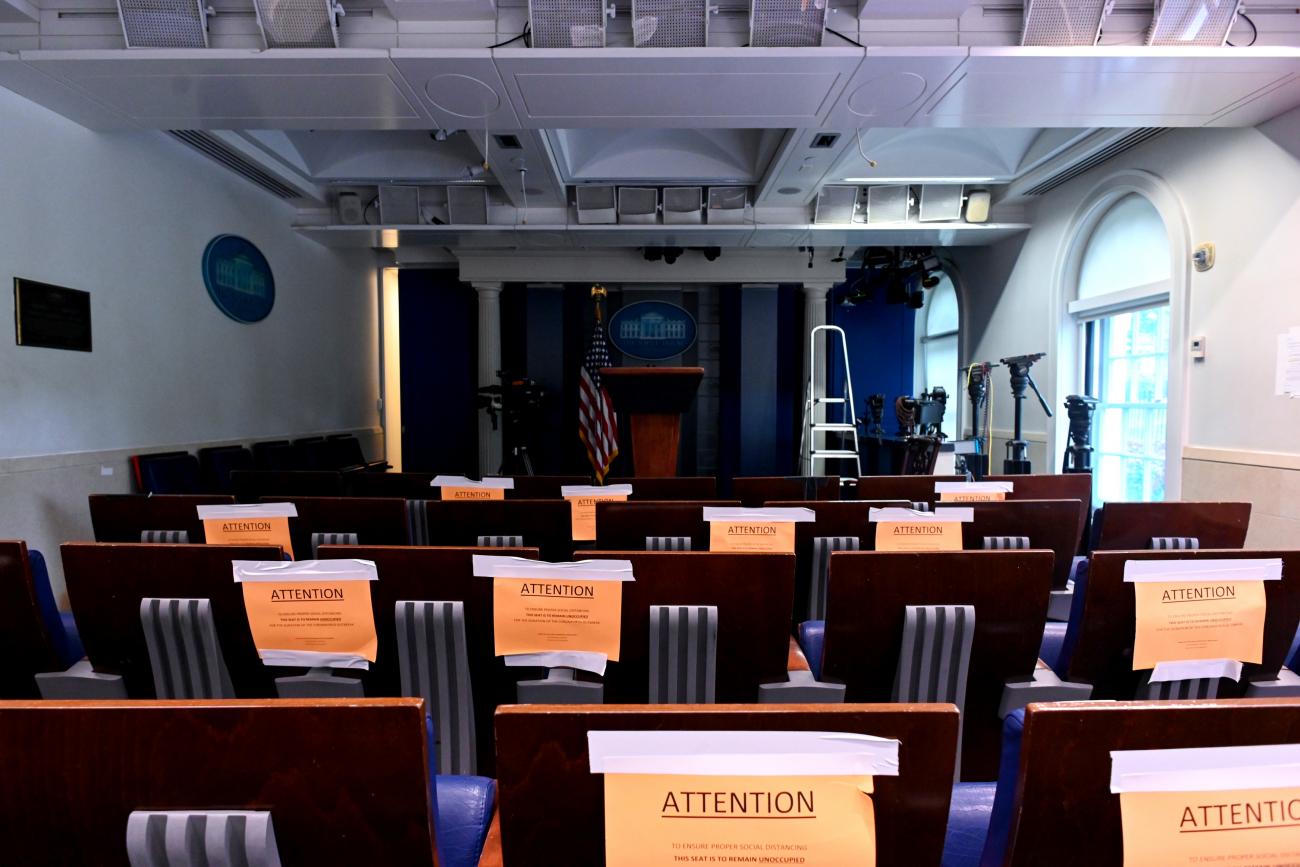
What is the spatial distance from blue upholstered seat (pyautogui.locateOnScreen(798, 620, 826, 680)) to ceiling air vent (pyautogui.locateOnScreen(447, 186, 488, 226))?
199 inches

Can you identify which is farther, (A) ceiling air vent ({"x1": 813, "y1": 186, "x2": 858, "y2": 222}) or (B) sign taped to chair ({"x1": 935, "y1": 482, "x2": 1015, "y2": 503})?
(A) ceiling air vent ({"x1": 813, "y1": 186, "x2": 858, "y2": 222})

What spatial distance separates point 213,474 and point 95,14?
287cm

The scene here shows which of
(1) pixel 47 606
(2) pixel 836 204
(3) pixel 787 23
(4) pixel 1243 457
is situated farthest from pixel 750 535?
(2) pixel 836 204

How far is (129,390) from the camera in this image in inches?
160

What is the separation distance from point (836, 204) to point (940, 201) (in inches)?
37.8

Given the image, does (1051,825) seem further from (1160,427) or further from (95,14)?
(1160,427)

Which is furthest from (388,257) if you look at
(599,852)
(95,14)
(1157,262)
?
(599,852)

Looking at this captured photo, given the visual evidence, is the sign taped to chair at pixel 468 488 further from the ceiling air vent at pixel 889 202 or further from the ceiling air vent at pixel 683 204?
the ceiling air vent at pixel 889 202

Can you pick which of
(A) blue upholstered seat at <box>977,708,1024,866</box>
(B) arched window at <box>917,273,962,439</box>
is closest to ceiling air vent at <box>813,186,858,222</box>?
(B) arched window at <box>917,273,962,439</box>

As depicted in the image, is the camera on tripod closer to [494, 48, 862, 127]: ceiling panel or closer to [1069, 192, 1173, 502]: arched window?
[494, 48, 862, 127]: ceiling panel

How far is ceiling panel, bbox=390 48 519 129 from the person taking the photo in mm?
2924

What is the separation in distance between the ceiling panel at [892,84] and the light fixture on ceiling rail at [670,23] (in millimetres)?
797

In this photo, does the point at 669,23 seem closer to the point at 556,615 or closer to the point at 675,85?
the point at 675,85

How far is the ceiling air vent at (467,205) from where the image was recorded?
560 centimetres
